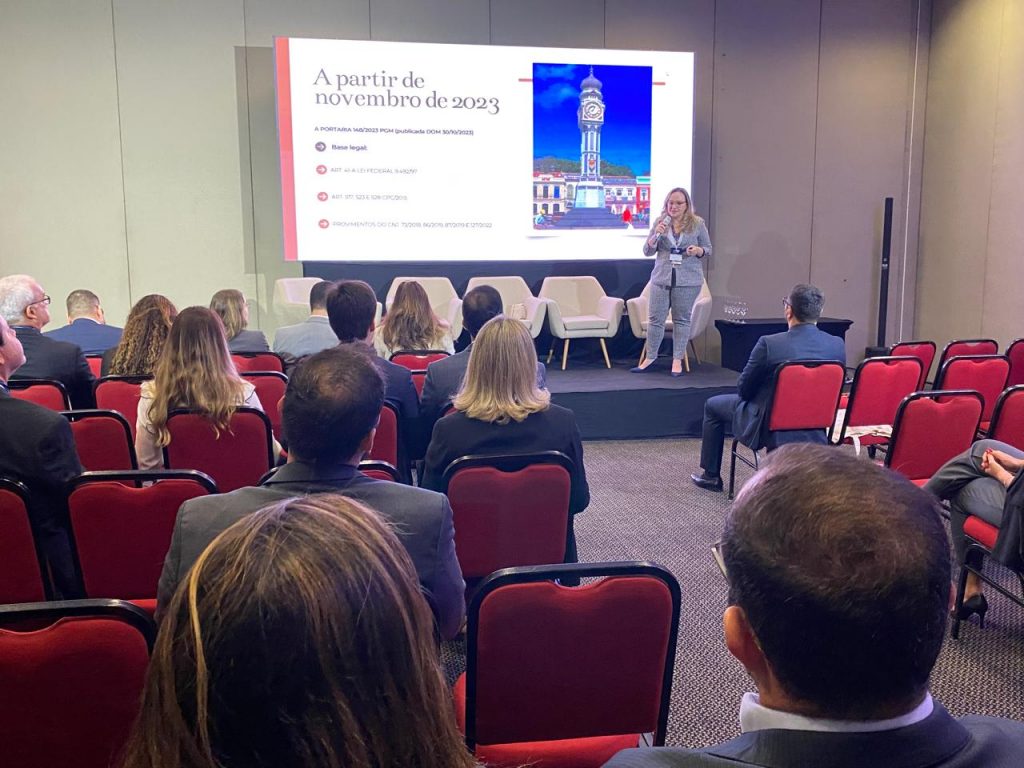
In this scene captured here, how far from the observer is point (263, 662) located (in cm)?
66

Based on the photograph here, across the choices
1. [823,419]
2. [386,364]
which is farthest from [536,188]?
[386,364]

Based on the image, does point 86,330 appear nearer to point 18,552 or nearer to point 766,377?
point 18,552

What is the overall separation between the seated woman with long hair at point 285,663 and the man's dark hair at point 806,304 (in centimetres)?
432

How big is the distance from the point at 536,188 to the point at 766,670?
7.38 m

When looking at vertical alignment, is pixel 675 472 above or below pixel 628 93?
below

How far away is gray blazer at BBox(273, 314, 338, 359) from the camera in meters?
4.77

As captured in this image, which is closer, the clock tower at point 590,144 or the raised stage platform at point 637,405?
the raised stage platform at point 637,405

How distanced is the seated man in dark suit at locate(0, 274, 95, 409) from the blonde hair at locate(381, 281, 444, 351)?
65.3 inches

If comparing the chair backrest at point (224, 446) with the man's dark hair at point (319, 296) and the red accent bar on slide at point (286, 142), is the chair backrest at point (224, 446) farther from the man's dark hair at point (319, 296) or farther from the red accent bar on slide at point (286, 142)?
the red accent bar on slide at point (286, 142)

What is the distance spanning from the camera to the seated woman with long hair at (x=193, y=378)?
3000 millimetres

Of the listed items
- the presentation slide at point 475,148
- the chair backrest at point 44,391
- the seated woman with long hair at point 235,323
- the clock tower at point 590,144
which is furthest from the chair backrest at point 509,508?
the clock tower at point 590,144

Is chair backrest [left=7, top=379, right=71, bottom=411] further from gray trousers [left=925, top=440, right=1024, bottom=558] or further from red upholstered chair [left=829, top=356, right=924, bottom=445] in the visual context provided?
red upholstered chair [left=829, top=356, right=924, bottom=445]

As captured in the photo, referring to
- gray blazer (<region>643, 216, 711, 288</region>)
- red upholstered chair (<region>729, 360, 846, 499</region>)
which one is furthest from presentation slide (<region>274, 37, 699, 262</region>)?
red upholstered chair (<region>729, 360, 846, 499</region>)

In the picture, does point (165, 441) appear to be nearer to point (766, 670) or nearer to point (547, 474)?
point (547, 474)
